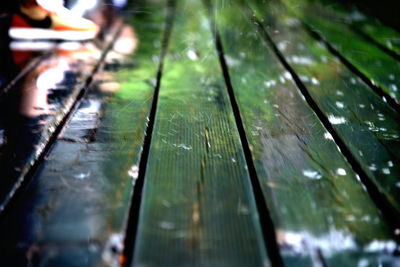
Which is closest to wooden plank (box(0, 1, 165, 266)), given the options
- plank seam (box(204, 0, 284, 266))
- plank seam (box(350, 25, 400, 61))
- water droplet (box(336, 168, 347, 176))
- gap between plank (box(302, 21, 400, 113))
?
plank seam (box(204, 0, 284, 266))

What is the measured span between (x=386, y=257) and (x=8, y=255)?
1.44ft

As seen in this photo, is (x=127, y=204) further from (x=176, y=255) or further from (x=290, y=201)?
(x=290, y=201)

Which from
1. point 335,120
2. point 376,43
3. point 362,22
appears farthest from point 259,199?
point 362,22

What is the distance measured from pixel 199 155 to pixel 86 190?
19cm

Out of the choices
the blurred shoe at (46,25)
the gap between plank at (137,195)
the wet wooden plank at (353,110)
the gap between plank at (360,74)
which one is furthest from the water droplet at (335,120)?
the blurred shoe at (46,25)

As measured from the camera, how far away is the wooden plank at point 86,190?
1.22 feet

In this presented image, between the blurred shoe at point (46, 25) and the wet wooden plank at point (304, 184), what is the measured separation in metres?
0.58

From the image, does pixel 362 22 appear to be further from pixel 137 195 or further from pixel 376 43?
pixel 137 195

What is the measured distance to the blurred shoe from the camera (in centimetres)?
100

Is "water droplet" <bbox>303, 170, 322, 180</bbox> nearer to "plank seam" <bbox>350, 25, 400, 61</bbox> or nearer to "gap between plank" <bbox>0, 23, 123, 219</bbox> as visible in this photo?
"gap between plank" <bbox>0, 23, 123, 219</bbox>

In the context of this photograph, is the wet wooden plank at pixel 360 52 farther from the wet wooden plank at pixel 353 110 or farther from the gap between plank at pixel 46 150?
the gap between plank at pixel 46 150

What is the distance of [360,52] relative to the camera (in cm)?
99

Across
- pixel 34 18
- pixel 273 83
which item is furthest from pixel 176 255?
pixel 34 18

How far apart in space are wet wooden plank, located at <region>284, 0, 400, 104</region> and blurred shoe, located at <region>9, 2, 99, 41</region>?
2.73 ft
